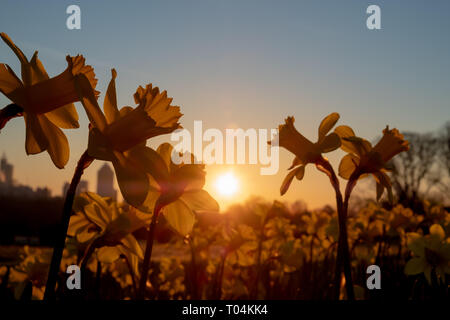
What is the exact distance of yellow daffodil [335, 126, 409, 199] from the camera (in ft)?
5.51

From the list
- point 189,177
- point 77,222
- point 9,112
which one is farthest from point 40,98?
point 77,222

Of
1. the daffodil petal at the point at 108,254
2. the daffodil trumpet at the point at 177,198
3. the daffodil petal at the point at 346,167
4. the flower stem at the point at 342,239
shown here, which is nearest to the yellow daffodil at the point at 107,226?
the daffodil petal at the point at 108,254

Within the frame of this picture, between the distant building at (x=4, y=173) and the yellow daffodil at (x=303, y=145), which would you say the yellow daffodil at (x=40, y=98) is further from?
the yellow daffodil at (x=303, y=145)

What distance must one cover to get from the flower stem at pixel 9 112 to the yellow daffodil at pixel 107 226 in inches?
22.3

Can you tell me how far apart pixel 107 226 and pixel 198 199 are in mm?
443

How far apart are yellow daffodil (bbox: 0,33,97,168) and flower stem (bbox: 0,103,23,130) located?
13mm

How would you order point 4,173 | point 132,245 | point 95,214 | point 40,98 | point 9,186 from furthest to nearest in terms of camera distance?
point 9,186
point 4,173
point 95,214
point 132,245
point 40,98

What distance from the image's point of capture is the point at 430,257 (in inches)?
110

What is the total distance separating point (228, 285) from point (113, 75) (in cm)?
377

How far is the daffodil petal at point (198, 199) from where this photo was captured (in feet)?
4.29

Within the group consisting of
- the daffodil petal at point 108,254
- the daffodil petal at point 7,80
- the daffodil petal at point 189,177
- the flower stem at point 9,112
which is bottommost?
the daffodil petal at point 108,254

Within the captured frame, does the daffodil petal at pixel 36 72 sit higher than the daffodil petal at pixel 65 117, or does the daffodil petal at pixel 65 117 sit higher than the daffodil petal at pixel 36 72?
the daffodil petal at pixel 36 72

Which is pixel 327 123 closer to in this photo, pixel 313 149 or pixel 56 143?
pixel 313 149
